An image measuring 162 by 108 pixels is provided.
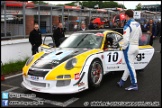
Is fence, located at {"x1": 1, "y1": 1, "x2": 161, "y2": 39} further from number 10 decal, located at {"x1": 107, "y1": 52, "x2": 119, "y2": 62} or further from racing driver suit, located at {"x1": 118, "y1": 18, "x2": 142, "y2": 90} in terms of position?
racing driver suit, located at {"x1": 118, "y1": 18, "x2": 142, "y2": 90}

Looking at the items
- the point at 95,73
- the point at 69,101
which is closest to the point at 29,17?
the point at 95,73

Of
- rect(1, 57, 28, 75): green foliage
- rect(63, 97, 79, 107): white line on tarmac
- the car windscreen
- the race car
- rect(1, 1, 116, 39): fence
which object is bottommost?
rect(63, 97, 79, 107): white line on tarmac

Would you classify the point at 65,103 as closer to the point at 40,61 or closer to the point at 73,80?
the point at 73,80

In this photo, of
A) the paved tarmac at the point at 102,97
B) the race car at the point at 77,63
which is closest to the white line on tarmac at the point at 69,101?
the paved tarmac at the point at 102,97

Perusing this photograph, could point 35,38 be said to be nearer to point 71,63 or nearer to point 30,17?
point 30,17

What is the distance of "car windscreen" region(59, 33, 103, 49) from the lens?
651 centimetres

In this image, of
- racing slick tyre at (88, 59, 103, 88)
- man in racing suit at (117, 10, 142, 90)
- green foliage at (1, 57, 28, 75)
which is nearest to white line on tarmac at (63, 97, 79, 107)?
racing slick tyre at (88, 59, 103, 88)

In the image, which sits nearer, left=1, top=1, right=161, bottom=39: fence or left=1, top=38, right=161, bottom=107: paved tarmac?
left=1, top=38, right=161, bottom=107: paved tarmac

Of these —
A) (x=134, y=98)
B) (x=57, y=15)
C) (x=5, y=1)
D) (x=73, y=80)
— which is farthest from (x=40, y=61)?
(x=57, y=15)

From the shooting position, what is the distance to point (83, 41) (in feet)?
21.9

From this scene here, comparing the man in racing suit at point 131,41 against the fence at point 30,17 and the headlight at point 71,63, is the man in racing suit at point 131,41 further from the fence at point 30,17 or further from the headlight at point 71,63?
A: the fence at point 30,17

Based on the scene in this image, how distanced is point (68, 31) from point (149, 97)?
10.00m

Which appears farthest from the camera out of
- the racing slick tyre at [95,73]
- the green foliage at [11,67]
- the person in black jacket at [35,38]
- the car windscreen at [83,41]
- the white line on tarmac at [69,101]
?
the person in black jacket at [35,38]

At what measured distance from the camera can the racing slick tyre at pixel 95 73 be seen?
560 centimetres
